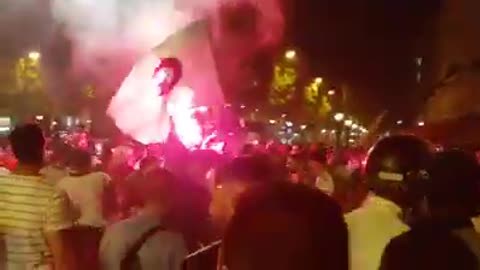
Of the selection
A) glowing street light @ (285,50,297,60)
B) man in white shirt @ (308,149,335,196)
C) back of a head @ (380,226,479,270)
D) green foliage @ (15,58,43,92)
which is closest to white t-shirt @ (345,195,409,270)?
back of a head @ (380,226,479,270)

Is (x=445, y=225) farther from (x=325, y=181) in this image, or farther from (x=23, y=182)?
(x=325, y=181)

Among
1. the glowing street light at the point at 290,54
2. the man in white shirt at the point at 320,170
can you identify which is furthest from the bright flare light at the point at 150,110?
the glowing street light at the point at 290,54

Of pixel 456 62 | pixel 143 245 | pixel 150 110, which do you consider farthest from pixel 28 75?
pixel 143 245

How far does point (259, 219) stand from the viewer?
3.45 m

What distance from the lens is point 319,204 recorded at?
349cm

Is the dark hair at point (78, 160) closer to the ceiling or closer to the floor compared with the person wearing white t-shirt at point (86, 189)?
closer to the ceiling

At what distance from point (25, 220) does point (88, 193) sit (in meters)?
3.87

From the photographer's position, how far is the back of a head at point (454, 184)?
16.4 feet

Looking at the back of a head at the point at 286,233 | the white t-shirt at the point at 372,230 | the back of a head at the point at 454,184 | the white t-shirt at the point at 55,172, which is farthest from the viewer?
the white t-shirt at the point at 55,172

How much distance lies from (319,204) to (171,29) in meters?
31.0

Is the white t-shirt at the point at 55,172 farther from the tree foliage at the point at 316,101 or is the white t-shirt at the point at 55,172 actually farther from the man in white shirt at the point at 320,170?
the tree foliage at the point at 316,101

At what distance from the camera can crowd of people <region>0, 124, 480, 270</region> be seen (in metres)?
3.46

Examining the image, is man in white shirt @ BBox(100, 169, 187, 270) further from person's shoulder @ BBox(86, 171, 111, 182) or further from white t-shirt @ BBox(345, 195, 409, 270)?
person's shoulder @ BBox(86, 171, 111, 182)

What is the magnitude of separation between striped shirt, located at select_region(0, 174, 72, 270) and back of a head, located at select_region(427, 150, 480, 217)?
2.29m
